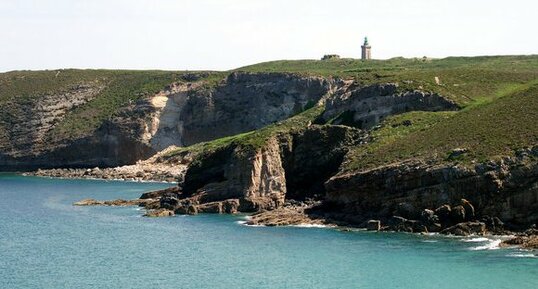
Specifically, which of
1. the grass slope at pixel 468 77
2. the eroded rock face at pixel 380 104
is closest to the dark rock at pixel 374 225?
the eroded rock face at pixel 380 104

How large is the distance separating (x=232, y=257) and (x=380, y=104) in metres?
41.7

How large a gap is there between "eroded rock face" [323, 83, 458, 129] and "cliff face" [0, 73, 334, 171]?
54266 millimetres

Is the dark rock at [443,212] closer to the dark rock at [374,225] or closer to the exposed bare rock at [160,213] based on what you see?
the dark rock at [374,225]

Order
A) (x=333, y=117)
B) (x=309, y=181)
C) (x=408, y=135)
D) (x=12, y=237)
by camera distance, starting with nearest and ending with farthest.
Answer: (x=12, y=237) → (x=408, y=135) → (x=309, y=181) → (x=333, y=117)

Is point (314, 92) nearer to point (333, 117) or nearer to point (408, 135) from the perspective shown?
point (333, 117)

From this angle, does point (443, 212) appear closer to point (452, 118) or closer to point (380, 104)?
point (452, 118)

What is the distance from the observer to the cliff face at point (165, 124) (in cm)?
17262

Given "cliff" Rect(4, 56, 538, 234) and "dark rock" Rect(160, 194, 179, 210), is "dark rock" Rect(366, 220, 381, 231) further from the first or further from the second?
"dark rock" Rect(160, 194, 179, 210)

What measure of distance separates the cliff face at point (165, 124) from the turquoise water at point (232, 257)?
3022 inches

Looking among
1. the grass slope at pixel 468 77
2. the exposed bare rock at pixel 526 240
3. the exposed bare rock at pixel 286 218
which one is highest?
the grass slope at pixel 468 77

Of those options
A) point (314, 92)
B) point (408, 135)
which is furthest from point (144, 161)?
point (408, 135)

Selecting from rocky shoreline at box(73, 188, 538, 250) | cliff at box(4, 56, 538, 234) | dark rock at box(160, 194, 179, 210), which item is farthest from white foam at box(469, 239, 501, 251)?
dark rock at box(160, 194, 179, 210)

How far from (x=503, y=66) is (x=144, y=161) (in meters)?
60.8

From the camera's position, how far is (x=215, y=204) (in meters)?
98.9
